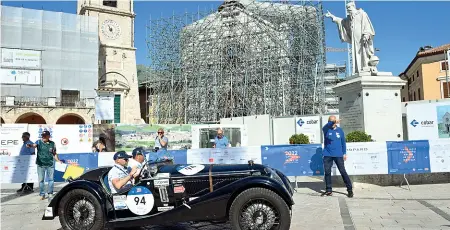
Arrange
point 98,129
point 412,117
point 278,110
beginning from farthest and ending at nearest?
point 278,110 < point 98,129 < point 412,117

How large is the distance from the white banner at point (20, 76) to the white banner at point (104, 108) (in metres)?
13.6

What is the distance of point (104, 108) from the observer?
936 inches

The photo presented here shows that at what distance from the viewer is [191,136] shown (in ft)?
70.0

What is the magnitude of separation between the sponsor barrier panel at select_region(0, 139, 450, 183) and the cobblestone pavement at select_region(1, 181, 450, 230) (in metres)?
0.46

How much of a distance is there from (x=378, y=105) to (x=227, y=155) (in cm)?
402

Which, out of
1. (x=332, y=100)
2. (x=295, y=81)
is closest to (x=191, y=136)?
(x=295, y=81)

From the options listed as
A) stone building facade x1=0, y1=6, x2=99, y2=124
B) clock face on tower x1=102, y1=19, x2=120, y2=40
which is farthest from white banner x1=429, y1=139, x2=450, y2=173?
clock face on tower x1=102, y1=19, x2=120, y2=40

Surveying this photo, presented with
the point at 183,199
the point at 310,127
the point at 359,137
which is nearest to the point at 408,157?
the point at 359,137

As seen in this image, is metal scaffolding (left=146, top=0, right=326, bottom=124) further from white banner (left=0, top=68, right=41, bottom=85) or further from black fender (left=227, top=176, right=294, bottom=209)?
black fender (left=227, top=176, right=294, bottom=209)

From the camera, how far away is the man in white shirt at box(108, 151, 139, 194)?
5262mm

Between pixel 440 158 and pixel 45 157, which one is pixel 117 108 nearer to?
pixel 45 157

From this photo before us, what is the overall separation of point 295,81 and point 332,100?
1111 cm

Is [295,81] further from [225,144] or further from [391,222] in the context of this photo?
[391,222]

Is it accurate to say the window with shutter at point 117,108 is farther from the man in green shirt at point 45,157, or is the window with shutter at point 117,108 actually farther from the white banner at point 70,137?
the man in green shirt at point 45,157
